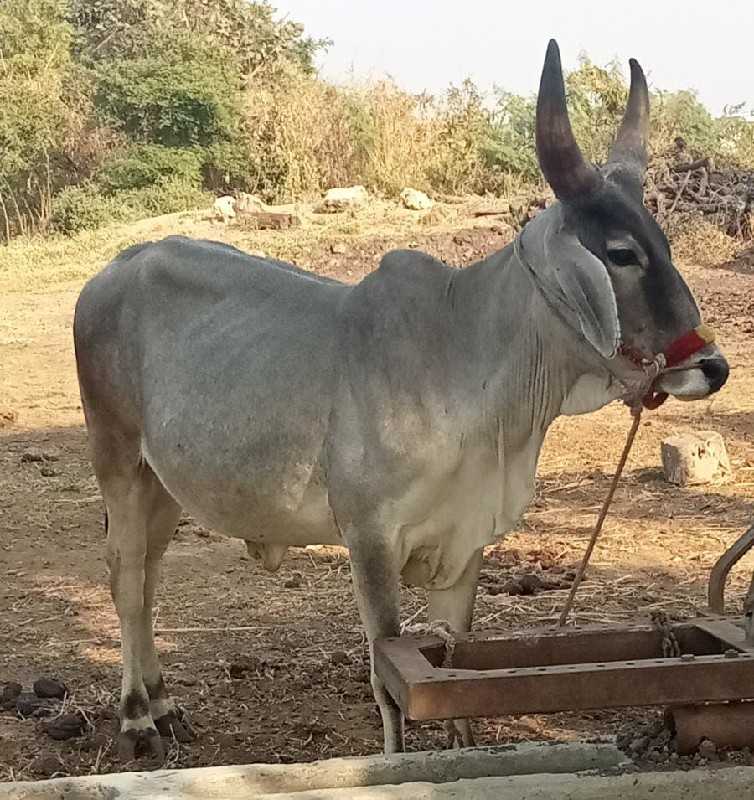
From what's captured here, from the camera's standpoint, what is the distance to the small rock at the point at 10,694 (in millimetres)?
4315

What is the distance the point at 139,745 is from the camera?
3.98 m

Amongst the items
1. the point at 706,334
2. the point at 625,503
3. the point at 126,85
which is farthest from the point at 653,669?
the point at 126,85

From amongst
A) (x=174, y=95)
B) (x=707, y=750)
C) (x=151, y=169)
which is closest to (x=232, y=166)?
(x=151, y=169)

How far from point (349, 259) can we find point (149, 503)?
10000 millimetres

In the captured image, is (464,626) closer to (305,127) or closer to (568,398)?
(568,398)

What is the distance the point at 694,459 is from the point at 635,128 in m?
3.76

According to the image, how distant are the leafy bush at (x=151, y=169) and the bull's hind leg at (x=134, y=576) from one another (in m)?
16.8

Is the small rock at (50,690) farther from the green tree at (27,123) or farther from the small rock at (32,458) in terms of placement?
the green tree at (27,123)

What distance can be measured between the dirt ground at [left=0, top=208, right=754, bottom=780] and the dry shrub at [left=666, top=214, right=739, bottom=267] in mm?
5258

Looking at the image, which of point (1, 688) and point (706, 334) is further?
point (1, 688)

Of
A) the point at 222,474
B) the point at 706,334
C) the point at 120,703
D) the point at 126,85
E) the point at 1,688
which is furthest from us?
the point at 126,85

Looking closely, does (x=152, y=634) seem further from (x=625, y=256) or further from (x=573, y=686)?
(x=625, y=256)

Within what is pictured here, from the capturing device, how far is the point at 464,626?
357 cm

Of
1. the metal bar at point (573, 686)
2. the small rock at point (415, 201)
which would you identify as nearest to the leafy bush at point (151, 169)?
the small rock at point (415, 201)
